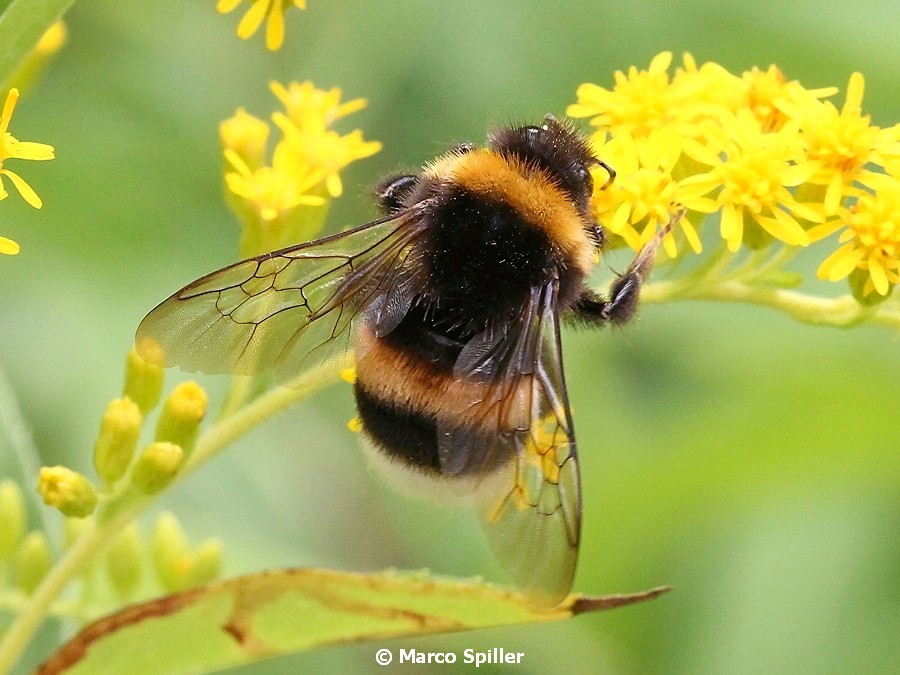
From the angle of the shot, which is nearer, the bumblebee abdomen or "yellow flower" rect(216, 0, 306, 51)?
the bumblebee abdomen

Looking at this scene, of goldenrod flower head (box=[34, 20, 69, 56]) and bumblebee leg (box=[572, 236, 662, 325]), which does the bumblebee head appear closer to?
bumblebee leg (box=[572, 236, 662, 325])

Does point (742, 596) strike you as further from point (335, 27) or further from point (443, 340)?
point (335, 27)

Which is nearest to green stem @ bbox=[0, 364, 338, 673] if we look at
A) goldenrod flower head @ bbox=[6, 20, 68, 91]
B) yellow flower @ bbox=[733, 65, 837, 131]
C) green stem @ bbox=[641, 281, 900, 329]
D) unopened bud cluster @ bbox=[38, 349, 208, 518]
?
unopened bud cluster @ bbox=[38, 349, 208, 518]

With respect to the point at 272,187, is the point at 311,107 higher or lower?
higher

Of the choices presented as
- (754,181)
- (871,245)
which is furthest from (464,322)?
(871,245)

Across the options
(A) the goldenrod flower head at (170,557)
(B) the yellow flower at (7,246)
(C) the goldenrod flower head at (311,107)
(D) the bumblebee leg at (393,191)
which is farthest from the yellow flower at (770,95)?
(A) the goldenrod flower head at (170,557)

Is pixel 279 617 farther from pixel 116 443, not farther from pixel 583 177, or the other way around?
pixel 583 177

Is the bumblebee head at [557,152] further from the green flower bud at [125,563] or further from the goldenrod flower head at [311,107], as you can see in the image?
the green flower bud at [125,563]
